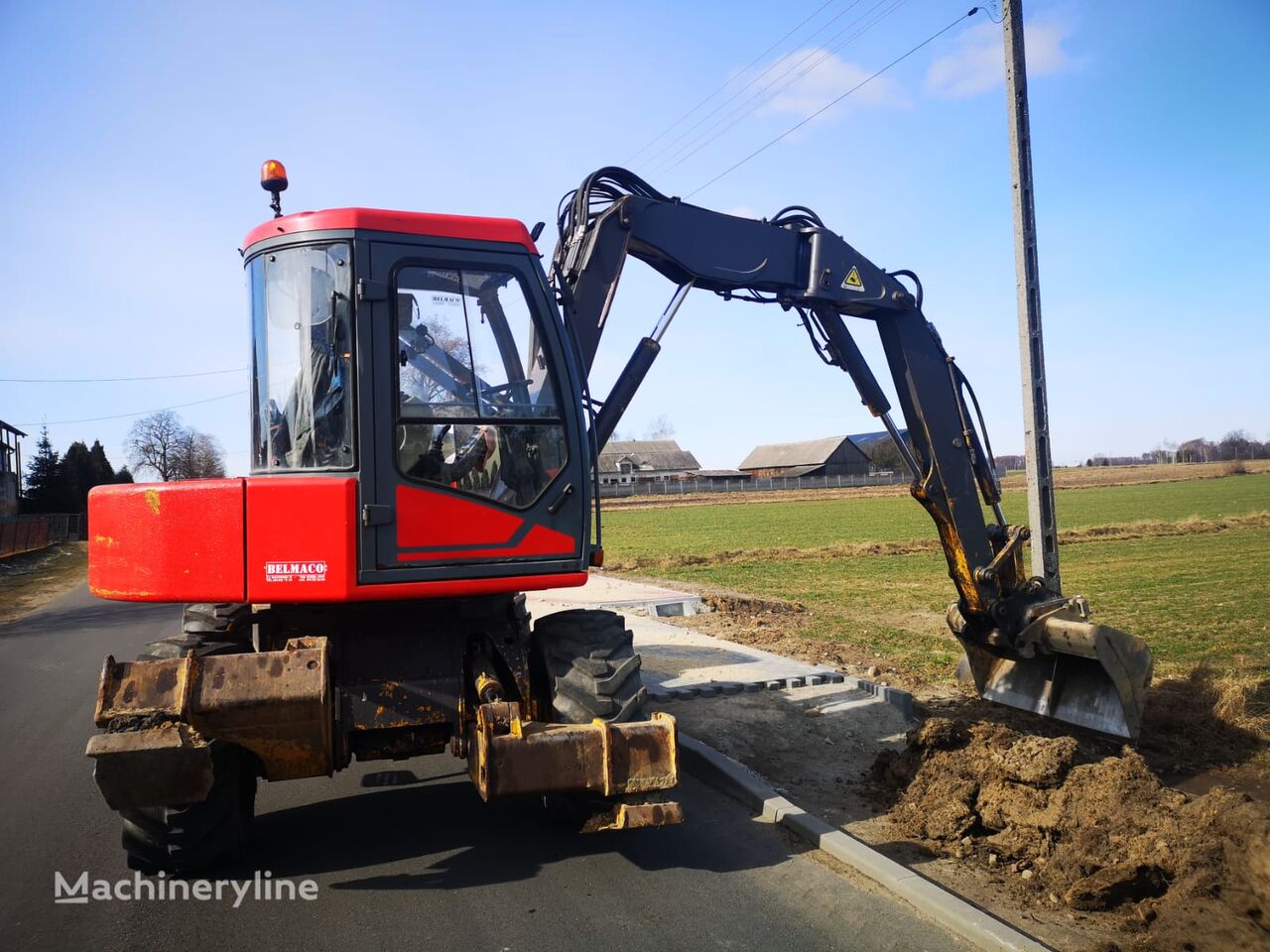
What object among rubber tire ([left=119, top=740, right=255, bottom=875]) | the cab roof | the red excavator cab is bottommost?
rubber tire ([left=119, top=740, right=255, bottom=875])

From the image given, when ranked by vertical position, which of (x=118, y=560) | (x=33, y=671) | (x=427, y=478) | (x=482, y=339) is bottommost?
(x=33, y=671)

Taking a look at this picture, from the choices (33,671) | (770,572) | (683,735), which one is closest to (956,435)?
(683,735)

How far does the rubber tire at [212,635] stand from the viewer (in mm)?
5020

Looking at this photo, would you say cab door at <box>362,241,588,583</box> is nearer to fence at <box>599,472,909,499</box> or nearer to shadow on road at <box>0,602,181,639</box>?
shadow on road at <box>0,602,181,639</box>

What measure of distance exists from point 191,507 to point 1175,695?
822cm

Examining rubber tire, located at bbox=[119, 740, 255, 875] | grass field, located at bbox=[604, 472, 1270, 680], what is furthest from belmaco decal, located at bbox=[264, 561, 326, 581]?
grass field, located at bbox=[604, 472, 1270, 680]

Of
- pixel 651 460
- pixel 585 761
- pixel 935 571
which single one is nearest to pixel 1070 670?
pixel 585 761

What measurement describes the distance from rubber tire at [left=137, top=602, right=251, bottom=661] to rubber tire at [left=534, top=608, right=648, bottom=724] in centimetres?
171

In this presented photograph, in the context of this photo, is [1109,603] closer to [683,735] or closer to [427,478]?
[683,735]

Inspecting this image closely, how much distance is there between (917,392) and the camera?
7.23 metres

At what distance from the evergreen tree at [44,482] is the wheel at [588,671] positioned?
5660cm

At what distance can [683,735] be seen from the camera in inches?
283

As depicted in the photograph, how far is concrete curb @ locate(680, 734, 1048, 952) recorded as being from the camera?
3.89 m

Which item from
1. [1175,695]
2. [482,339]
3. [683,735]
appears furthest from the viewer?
[1175,695]
